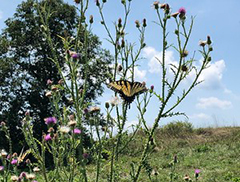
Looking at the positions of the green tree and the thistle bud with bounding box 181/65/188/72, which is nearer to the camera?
the thistle bud with bounding box 181/65/188/72

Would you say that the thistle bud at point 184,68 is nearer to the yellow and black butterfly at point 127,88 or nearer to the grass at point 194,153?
the yellow and black butterfly at point 127,88

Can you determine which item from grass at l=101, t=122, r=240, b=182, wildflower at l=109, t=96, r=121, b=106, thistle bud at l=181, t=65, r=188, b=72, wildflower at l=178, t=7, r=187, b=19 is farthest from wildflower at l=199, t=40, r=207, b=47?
grass at l=101, t=122, r=240, b=182

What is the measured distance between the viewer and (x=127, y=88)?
2051 millimetres

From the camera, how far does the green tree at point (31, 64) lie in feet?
40.8

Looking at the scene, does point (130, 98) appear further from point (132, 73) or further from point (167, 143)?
point (167, 143)

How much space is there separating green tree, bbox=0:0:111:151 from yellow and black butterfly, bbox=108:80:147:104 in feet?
33.6

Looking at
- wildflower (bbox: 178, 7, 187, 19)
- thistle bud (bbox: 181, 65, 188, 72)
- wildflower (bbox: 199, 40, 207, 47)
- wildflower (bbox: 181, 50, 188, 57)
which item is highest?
wildflower (bbox: 178, 7, 187, 19)

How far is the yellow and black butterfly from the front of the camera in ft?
6.73

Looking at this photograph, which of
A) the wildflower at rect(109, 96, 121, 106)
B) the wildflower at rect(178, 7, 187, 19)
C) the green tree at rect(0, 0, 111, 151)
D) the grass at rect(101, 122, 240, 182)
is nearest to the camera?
the wildflower at rect(109, 96, 121, 106)

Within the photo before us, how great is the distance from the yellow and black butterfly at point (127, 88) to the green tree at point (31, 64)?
10.3m

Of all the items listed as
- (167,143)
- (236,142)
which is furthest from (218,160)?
(167,143)

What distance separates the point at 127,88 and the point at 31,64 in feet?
38.9

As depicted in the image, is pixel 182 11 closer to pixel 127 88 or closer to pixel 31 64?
pixel 127 88

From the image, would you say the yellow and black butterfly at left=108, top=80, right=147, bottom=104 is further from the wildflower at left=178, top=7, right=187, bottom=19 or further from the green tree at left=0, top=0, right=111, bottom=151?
the green tree at left=0, top=0, right=111, bottom=151
